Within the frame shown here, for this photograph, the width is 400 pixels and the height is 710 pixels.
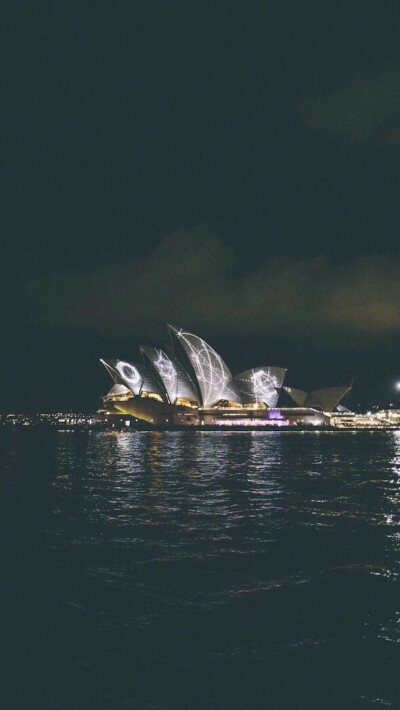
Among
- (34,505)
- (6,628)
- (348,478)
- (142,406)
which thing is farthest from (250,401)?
(6,628)

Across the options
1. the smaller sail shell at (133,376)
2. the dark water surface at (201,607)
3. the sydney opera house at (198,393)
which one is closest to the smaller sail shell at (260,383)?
the sydney opera house at (198,393)

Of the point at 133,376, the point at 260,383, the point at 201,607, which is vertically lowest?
the point at 201,607

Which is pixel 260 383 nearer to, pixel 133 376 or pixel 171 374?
pixel 171 374

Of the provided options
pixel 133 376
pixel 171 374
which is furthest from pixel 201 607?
pixel 133 376

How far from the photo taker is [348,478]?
22.2m

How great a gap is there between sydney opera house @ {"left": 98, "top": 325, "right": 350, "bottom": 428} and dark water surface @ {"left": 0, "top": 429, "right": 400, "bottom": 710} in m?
77.3

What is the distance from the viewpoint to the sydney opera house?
3735 inches

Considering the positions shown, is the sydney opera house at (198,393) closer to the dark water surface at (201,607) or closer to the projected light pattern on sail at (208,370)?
the projected light pattern on sail at (208,370)

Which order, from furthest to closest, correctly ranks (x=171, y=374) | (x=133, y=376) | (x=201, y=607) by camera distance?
1. (x=133, y=376)
2. (x=171, y=374)
3. (x=201, y=607)

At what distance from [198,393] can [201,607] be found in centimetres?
9724

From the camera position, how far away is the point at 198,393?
103625 mm

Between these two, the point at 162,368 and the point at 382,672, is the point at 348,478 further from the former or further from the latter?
the point at 162,368

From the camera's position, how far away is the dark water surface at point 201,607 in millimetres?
4637

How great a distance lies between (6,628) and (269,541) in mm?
5449
